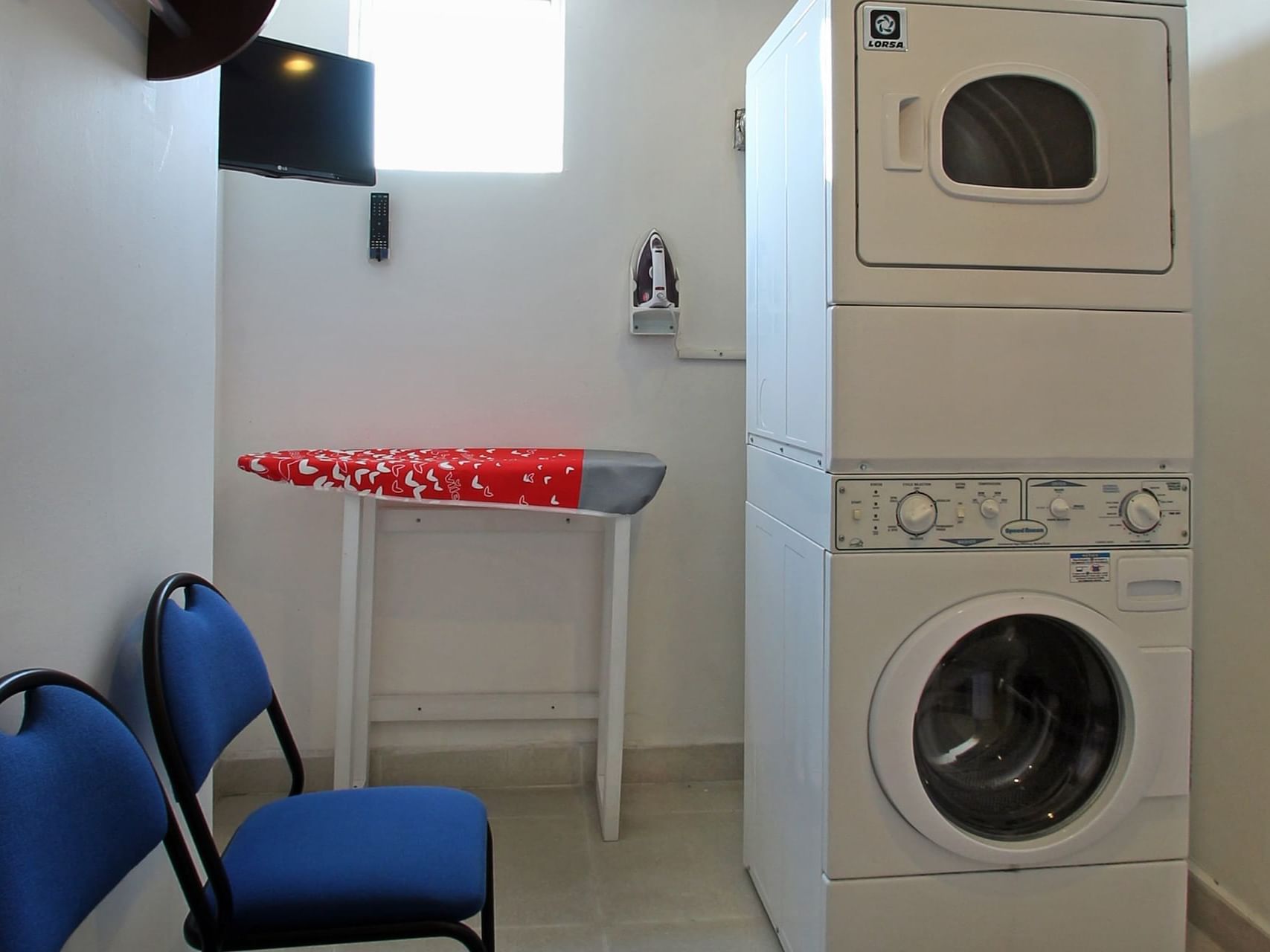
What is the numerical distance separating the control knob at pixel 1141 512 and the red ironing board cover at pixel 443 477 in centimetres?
110

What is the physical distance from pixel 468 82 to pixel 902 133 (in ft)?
4.98

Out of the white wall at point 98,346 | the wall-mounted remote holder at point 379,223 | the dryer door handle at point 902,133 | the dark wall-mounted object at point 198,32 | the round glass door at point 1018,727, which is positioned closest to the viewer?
the white wall at point 98,346

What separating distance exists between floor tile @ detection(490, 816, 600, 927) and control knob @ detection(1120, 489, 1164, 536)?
134 cm

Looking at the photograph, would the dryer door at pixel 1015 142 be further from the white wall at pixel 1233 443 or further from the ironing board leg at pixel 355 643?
the ironing board leg at pixel 355 643

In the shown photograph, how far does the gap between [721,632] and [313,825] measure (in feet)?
4.71

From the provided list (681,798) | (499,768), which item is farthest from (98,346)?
(681,798)

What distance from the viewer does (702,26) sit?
253 centimetres

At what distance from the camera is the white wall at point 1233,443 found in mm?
1742

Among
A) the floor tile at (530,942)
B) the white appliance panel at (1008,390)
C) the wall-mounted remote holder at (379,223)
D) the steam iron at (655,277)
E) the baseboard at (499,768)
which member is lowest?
the floor tile at (530,942)

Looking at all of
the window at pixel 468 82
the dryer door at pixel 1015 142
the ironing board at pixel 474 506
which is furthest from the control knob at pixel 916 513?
the window at pixel 468 82

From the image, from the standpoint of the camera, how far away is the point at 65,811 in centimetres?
90

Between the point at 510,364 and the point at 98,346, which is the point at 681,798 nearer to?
the point at 510,364

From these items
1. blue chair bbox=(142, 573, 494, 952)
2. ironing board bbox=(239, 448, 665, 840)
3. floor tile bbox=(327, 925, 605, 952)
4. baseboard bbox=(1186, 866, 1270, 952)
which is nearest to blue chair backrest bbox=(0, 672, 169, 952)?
blue chair bbox=(142, 573, 494, 952)

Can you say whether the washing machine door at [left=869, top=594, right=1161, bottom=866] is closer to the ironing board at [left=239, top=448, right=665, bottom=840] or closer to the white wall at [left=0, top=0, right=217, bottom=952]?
the ironing board at [left=239, top=448, right=665, bottom=840]
